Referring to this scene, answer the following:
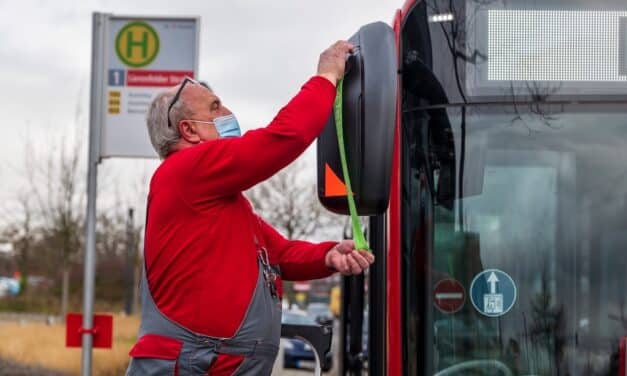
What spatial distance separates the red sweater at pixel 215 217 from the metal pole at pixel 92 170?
437 centimetres

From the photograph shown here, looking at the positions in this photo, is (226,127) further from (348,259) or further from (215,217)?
(348,259)

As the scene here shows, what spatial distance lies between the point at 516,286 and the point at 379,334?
1.83 ft

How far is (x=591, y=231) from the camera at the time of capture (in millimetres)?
3738

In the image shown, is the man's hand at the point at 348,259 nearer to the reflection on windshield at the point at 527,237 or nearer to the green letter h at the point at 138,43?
the reflection on windshield at the point at 527,237

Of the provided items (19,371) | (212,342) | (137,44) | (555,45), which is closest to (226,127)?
(212,342)

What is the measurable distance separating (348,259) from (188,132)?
1.90 feet

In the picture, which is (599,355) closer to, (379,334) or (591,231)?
(591,231)

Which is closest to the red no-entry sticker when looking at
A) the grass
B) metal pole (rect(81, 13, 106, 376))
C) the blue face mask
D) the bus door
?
the bus door

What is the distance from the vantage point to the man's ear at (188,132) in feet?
9.40

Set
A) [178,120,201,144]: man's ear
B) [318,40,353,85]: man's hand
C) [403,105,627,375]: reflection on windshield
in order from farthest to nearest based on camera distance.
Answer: [403,105,627,375]: reflection on windshield, [178,120,201,144]: man's ear, [318,40,353,85]: man's hand

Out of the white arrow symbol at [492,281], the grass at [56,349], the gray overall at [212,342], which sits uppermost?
the white arrow symbol at [492,281]

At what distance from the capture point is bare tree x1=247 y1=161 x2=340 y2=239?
2595cm

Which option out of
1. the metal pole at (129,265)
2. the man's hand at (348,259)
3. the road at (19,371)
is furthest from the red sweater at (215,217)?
the metal pole at (129,265)

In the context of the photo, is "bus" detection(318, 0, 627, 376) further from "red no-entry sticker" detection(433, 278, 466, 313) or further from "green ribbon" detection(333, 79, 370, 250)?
"green ribbon" detection(333, 79, 370, 250)
